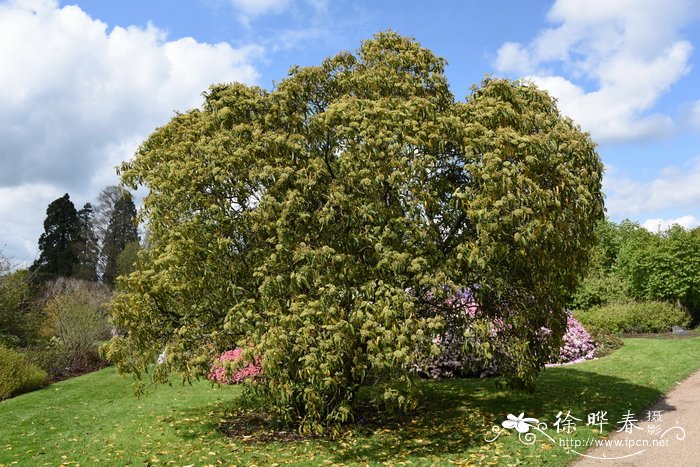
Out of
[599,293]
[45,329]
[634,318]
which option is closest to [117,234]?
[45,329]

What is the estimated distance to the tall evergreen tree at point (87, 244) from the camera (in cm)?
5143

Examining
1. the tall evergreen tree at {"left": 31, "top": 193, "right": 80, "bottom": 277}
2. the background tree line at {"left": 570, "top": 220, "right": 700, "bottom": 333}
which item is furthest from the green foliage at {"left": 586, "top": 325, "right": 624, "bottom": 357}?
the tall evergreen tree at {"left": 31, "top": 193, "right": 80, "bottom": 277}

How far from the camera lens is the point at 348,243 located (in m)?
8.95

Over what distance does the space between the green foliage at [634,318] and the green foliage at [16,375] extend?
21636mm

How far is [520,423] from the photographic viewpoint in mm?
9656

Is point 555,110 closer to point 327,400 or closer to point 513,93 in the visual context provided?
point 513,93

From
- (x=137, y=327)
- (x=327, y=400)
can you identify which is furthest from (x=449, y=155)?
(x=137, y=327)

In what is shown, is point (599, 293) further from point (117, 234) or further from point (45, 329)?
point (117, 234)

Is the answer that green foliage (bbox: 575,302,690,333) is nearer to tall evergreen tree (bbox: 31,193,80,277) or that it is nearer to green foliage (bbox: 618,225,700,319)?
green foliage (bbox: 618,225,700,319)

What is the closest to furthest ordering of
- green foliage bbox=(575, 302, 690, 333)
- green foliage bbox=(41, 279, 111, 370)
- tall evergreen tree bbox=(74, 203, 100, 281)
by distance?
green foliage bbox=(41, 279, 111, 370) < green foliage bbox=(575, 302, 690, 333) < tall evergreen tree bbox=(74, 203, 100, 281)

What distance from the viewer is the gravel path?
25.5ft

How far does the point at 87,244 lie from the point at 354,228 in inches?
2059

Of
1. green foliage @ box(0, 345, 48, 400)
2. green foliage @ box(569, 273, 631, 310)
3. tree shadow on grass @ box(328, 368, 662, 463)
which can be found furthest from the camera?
green foliage @ box(569, 273, 631, 310)

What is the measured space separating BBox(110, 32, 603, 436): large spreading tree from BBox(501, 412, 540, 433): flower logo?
75 centimetres
